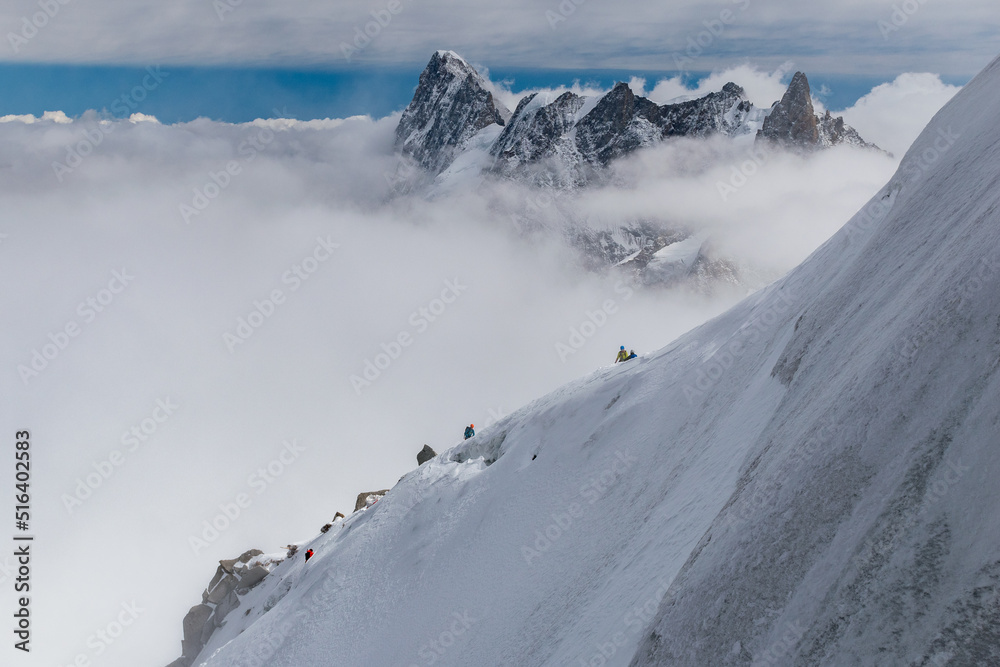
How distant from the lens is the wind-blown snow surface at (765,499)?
7.80 m

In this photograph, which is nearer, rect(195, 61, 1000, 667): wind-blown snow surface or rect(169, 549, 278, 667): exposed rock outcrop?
rect(195, 61, 1000, 667): wind-blown snow surface

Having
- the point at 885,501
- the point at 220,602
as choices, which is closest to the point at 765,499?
the point at 885,501

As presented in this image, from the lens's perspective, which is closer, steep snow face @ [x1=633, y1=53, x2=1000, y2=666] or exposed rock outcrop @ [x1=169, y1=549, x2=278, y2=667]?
steep snow face @ [x1=633, y1=53, x2=1000, y2=666]

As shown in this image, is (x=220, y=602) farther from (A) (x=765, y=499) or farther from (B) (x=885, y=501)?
(B) (x=885, y=501)

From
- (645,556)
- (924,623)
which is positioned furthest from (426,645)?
(924,623)

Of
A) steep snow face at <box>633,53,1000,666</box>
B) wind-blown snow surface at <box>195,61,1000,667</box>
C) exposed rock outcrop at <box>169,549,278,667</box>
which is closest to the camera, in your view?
steep snow face at <box>633,53,1000,666</box>

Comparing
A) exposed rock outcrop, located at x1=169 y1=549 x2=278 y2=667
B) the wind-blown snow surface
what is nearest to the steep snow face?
the wind-blown snow surface

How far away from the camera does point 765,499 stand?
1001cm

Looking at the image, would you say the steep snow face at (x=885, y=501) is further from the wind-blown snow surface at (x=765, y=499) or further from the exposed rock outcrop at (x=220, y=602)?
the exposed rock outcrop at (x=220, y=602)

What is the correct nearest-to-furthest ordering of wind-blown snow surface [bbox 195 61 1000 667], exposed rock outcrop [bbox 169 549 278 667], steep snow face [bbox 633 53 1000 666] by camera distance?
steep snow face [bbox 633 53 1000 666] → wind-blown snow surface [bbox 195 61 1000 667] → exposed rock outcrop [bbox 169 549 278 667]

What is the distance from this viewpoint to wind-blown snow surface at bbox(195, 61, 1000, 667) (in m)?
7.80

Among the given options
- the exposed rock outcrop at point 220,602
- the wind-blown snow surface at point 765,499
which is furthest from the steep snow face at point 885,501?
the exposed rock outcrop at point 220,602

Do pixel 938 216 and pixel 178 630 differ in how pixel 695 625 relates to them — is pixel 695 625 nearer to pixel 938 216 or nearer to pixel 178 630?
pixel 938 216

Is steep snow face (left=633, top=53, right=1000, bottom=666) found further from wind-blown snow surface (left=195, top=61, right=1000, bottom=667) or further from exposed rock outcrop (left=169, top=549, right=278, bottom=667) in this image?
exposed rock outcrop (left=169, top=549, right=278, bottom=667)
